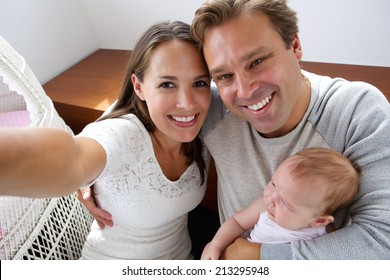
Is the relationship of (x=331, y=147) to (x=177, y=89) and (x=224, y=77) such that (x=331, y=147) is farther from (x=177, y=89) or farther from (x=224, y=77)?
(x=177, y=89)

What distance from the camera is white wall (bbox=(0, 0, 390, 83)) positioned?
4.80ft

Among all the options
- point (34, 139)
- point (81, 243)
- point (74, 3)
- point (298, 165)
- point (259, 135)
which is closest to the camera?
point (34, 139)

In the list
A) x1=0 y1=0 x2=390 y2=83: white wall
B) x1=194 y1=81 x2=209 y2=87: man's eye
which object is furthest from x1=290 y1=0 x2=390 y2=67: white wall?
x1=194 y1=81 x2=209 y2=87: man's eye

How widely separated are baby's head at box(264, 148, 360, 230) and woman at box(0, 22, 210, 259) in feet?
0.97

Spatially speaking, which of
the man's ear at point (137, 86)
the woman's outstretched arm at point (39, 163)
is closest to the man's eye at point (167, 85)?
the man's ear at point (137, 86)

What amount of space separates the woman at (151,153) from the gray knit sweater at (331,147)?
0.11 metres

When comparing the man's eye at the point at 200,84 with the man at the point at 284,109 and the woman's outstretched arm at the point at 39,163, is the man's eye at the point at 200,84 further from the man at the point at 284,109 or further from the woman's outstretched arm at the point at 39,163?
the woman's outstretched arm at the point at 39,163

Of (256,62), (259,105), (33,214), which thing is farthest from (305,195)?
(33,214)

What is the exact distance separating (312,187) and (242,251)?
10.7 inches

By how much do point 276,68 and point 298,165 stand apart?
27 centimetres

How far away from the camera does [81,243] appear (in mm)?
1383

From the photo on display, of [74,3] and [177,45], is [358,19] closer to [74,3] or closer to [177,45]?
[177,45]

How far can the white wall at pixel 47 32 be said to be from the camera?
1.78 meters

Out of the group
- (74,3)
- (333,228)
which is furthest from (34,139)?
(74,3)
